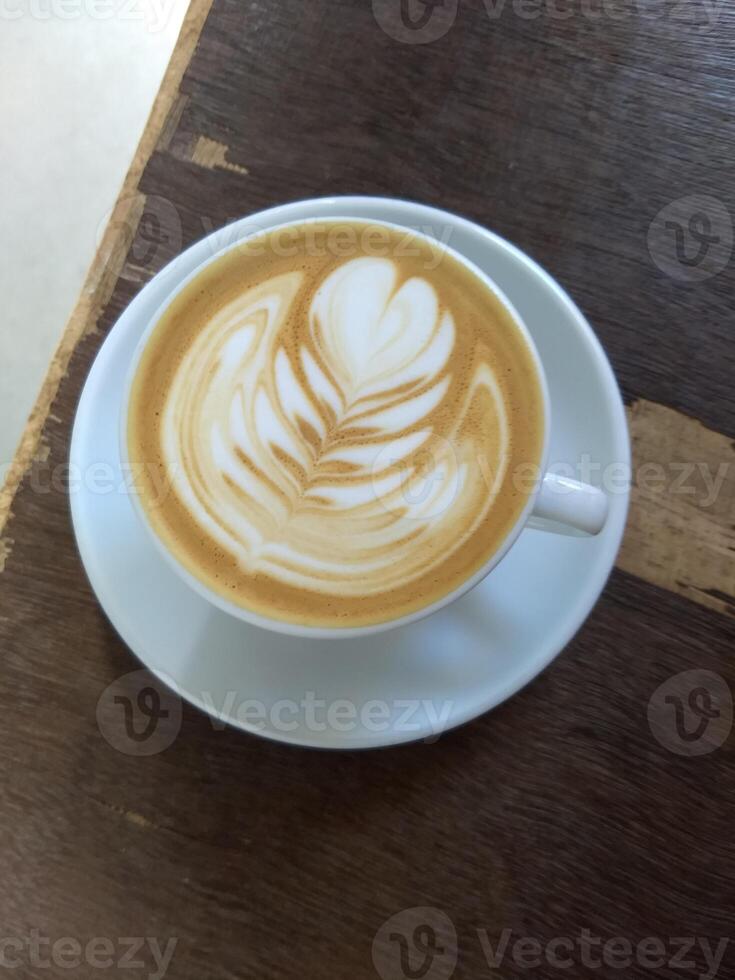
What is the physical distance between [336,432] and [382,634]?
180mm

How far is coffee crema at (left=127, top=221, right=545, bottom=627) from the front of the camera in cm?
59

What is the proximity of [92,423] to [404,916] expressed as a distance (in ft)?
1.66

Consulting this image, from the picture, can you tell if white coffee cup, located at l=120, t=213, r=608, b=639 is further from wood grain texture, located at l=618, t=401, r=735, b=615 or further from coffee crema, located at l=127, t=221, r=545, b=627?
wood grain texture, located at l=618, t=401, r=735, b=615

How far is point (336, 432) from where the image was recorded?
2.01ft

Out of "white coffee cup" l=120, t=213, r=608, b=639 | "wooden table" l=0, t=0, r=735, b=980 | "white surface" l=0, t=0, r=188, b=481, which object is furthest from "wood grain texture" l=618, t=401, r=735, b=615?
"white surface" l=0, t=0, r=188, b=481

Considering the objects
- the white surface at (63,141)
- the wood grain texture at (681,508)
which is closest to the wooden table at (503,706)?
the wood grain texture at (681,508)

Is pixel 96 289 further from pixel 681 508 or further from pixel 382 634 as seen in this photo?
pixel 681 508

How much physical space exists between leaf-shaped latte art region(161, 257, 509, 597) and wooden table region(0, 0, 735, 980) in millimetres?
184

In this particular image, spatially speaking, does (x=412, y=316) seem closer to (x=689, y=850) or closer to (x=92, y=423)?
(x=92, y=423)

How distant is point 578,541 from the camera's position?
0.67 meters

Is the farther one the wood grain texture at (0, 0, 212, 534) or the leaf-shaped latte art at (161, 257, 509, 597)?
the wood grain texture at (0, 0, 212, 534)

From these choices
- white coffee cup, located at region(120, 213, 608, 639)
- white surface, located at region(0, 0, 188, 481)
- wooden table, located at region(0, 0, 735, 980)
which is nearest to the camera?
white coffee cup, located at region(120, 213, 608, 639)

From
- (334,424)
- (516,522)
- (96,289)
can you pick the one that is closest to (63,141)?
(96,289)

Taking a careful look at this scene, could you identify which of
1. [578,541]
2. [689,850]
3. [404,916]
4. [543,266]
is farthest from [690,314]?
[404,916]
